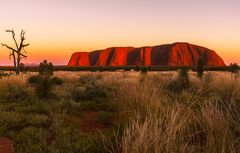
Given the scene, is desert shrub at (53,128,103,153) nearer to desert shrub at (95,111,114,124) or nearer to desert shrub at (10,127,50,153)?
desert shrub at (10,127,50,153)

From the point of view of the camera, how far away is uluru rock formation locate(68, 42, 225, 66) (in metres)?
124

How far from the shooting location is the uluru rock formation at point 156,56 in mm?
124312

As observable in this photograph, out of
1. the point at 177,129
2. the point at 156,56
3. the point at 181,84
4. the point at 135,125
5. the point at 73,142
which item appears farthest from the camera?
the point at 156,56

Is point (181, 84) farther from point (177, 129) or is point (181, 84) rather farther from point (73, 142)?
point (177, 129)

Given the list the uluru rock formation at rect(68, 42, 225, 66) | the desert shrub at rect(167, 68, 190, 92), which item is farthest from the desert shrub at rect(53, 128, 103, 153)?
the uluru rock formation at rect(68, 42, 225, 66)

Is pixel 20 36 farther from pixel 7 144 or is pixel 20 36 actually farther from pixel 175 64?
pixel 175 64

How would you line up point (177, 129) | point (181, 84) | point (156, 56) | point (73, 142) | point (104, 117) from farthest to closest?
point (156, 56), point (181, 84), point (104, 117), point (73, 142), point (177, 129)

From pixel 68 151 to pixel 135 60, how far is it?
125347 mm

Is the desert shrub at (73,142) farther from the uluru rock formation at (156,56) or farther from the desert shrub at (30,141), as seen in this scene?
the uluru rock formation at (156,56)

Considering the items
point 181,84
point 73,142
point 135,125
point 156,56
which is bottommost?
point 73,142

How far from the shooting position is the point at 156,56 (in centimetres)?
12975

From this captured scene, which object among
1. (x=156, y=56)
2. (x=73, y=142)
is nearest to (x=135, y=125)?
(x=73, y=142)

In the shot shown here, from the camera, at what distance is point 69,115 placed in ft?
33.2

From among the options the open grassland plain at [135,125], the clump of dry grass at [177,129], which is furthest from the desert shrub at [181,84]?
the clump of dry grass at [177,129]
